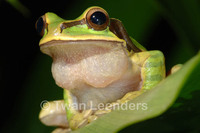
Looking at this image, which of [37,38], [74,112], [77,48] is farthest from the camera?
[37,38]

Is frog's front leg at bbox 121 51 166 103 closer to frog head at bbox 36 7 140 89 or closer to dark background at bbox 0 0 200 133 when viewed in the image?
frog head at bbox 36 7 140 89

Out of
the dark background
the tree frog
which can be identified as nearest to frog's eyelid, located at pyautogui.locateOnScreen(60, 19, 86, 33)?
the tree frog

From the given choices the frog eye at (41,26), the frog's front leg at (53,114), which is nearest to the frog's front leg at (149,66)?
the frog eye at (41,26)

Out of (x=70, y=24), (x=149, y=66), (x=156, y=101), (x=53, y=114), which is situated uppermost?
(x=70, y=24)

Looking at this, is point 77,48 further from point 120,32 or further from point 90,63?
point 120,32

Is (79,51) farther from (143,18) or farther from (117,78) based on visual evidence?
(143,18)

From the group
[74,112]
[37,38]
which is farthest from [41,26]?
[37,38]

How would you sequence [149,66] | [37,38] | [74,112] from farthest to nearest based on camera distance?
[37,38], [74,112], [149,66]
